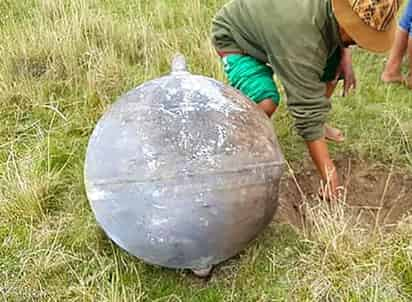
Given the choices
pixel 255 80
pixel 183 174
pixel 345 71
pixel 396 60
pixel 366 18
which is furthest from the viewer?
pixel 396 60

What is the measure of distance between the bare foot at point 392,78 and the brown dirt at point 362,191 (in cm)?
101

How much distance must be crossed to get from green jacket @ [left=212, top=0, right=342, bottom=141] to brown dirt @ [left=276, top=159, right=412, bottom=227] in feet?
1.15

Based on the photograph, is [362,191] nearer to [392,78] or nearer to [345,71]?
[345,71]

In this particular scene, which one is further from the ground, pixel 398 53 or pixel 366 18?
pixel 366 18

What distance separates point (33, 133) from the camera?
421 cm

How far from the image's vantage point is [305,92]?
3178 mm

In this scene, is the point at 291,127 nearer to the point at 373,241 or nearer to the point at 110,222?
the point at 373,241

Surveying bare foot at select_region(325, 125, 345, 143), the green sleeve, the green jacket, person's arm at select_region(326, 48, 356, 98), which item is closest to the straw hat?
the green jacket

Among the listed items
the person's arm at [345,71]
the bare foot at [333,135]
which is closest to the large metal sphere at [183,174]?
the person's arm at [345,71]

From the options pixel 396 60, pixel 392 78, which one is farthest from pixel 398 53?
pixel 392 78

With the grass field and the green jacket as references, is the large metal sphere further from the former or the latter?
the green jacket

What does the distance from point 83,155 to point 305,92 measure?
1442mm

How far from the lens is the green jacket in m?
3.09

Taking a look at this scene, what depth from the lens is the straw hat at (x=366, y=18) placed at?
2.85 m
